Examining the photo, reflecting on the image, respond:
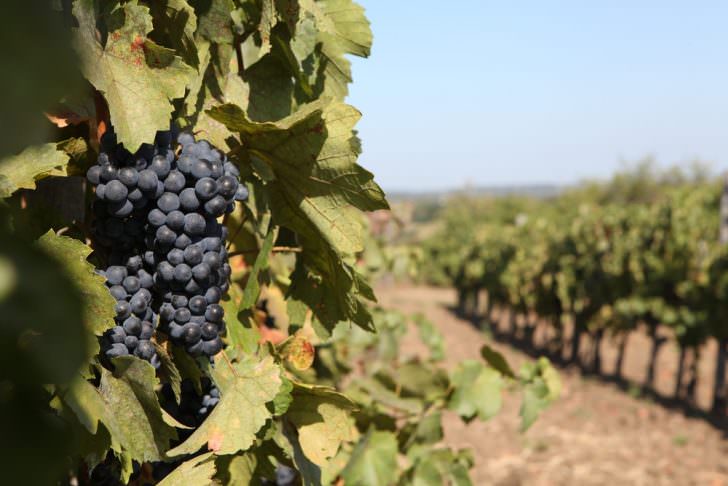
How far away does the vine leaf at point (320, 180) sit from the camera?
4.28ft

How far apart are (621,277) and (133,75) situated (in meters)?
13.8

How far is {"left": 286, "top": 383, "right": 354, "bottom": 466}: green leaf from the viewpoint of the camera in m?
1.62

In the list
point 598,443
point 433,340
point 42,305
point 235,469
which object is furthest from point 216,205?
point 598,443

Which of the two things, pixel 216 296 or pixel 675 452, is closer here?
pixel 216 296

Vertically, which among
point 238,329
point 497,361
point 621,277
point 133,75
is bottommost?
point 621,277

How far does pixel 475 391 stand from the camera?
9.66 feet

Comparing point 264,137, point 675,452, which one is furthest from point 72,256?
point 675,452

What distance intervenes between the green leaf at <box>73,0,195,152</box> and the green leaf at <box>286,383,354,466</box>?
724mm

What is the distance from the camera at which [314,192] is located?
4.63 feet

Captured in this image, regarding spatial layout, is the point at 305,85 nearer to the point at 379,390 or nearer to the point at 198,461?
the point at 198,461

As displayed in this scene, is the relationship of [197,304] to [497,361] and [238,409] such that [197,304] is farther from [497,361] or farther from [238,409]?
[497,361]

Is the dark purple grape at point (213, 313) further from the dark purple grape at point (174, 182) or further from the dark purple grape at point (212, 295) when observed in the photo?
the dark purple grape at point (174, 182)

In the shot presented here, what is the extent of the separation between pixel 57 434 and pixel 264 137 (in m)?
1.01

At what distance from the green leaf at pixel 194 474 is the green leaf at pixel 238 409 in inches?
1.0
